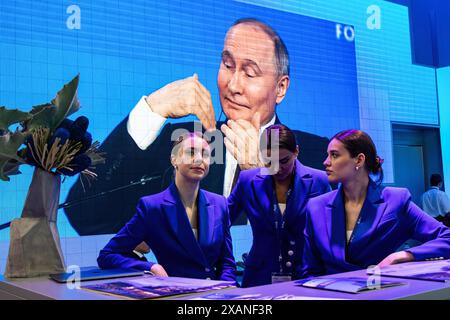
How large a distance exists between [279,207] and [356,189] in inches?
21.0

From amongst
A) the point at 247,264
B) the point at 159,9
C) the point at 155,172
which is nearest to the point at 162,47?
the point at 159,9

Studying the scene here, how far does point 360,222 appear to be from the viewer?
1.75m

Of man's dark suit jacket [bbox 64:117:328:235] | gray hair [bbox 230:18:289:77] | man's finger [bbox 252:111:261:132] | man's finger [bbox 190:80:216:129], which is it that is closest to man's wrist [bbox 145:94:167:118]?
man's dark suit jacket [bbox 64:117:328:235]

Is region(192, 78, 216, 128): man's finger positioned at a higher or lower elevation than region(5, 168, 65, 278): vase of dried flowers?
higher

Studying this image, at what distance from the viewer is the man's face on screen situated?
461 centimetres

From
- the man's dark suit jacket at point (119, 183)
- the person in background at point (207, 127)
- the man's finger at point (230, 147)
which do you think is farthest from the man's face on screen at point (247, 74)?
the man's dark suit jacket at point (119, 183)

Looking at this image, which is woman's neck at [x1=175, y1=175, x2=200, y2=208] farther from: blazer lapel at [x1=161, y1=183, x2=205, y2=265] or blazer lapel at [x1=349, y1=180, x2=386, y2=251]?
blazer lapel at [x1=349, y1=180, x2=386, y2=251]

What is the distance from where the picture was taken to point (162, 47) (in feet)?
13.8

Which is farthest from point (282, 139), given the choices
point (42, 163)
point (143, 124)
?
point (143, 124)

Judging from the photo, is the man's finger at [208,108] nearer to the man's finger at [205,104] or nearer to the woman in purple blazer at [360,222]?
the man's finger at [205,104]

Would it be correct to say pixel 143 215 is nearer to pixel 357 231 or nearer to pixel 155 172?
pixel 357 231

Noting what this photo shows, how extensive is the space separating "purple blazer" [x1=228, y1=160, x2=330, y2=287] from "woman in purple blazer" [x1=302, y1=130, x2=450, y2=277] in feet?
1.25

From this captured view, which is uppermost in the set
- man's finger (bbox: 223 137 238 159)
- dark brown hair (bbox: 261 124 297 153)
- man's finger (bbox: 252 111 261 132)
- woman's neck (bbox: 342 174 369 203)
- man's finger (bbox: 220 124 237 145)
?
man's finger (bbox: 252 111 261 132)

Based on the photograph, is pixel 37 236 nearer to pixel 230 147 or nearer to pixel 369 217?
pixel 369 217
